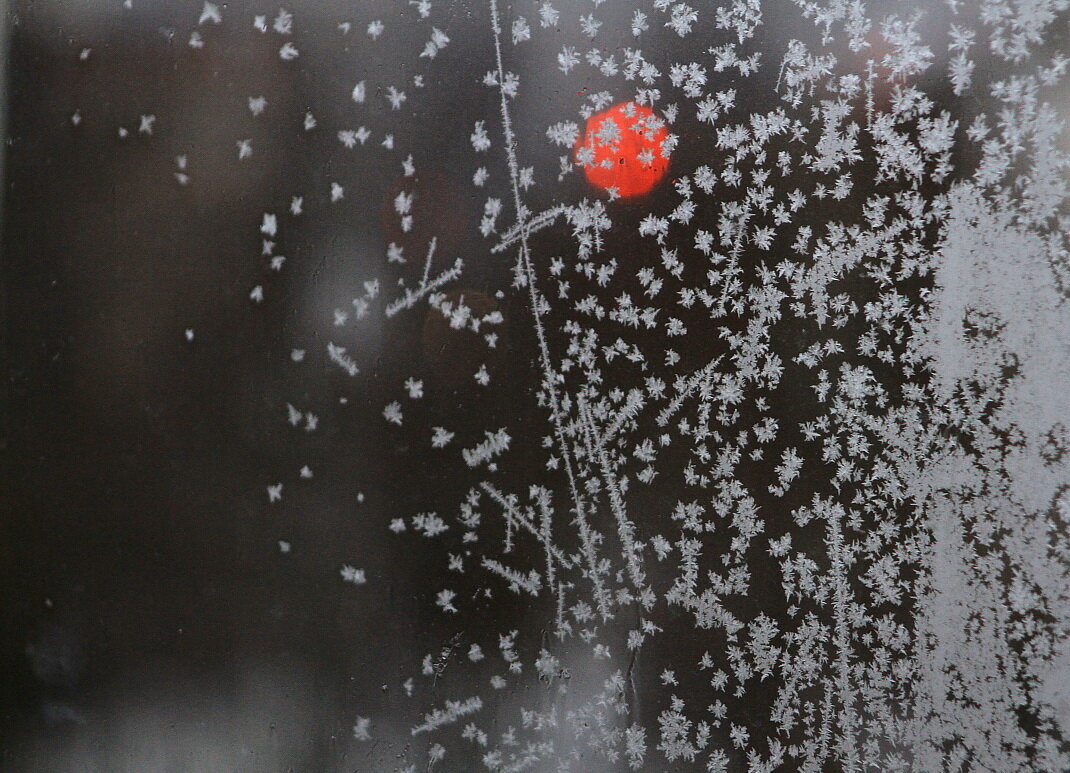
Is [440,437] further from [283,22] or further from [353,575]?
[283,22]

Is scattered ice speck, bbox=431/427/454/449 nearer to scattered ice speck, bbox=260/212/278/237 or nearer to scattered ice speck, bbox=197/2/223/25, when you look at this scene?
scattered ice speck, bbox=260/212/278/237

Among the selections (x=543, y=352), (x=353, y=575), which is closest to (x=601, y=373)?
→ (x=543, y=352)

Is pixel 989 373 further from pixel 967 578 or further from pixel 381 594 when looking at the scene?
pixel 381 594

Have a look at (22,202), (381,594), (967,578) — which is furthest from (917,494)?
(22,202)

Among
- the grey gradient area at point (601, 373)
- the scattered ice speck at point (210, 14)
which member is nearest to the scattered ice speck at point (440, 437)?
the grey gradient area at point (601, 373)

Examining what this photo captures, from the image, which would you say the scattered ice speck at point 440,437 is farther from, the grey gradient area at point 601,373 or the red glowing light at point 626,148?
the red glowing light at point 626,148

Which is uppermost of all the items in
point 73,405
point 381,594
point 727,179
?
point 727,179

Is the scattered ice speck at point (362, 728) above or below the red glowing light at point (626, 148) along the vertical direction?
below
